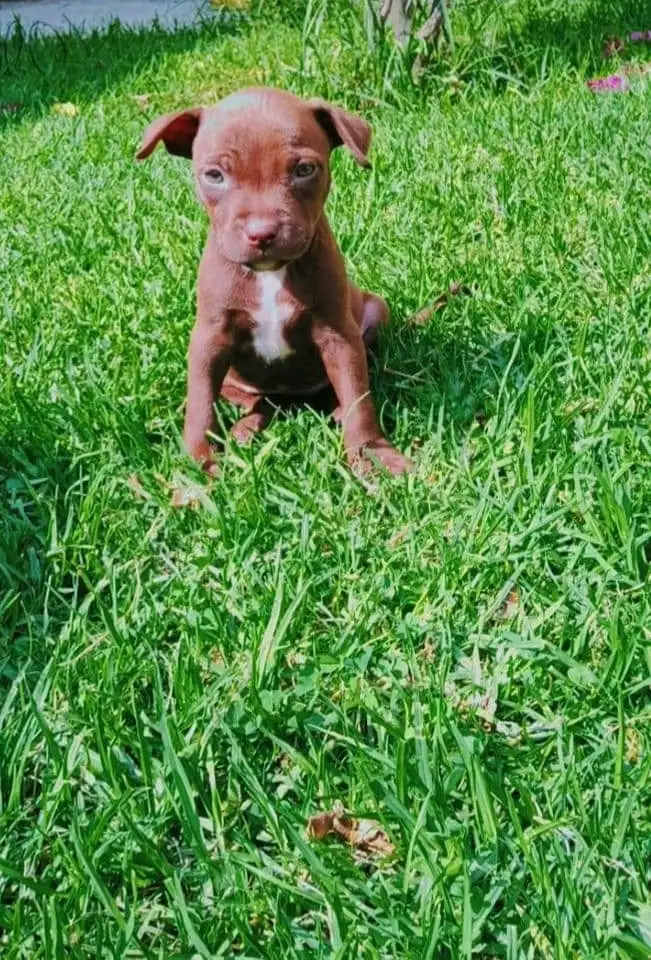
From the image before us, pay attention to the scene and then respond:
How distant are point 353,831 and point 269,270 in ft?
4.05

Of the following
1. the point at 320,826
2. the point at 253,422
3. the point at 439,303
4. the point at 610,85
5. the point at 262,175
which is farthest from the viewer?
the point at 610,85

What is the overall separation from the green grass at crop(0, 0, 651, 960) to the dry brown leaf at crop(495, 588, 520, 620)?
0.02 meters

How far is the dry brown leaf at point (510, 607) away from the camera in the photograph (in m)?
2.09

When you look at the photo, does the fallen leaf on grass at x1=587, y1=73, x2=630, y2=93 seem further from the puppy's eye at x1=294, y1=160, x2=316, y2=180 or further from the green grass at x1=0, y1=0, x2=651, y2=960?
the puppy's eye at x1=294, y1=160, x2=316, y2=180

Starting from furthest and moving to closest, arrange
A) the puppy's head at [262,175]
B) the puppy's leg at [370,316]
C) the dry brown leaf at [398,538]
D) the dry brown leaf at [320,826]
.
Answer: the puppy's leg at [370,316], the dry brown leaf at [398,538], the puppy's head at [262,175], the dry brown leaf at [320,826]

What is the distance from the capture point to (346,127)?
239cm

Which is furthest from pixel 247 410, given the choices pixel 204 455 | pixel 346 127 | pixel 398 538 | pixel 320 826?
pixel 320 826

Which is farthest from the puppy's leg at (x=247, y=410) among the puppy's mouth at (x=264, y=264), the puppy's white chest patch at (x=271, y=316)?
the puppy's mouth at (x=264, y=264)

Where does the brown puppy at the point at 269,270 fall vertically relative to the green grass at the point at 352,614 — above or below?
above

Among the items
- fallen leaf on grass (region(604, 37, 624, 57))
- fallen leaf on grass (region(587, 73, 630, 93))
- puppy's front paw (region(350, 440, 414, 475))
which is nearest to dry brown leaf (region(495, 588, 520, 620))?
puppy's front paw (region(350, 440, 414, 475))

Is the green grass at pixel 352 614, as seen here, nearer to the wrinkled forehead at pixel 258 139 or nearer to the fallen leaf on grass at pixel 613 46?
the wrinkled forehead at pixel 258 139

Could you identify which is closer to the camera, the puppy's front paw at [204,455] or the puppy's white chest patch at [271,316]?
the puppy's white chest patch at [271,316]

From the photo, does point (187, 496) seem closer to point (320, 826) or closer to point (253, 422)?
point (253, 422)

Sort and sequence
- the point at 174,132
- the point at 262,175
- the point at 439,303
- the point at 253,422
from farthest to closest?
the point at 439,303 → the point at 253,422 → the point at 174,132 → the point at 262,175
